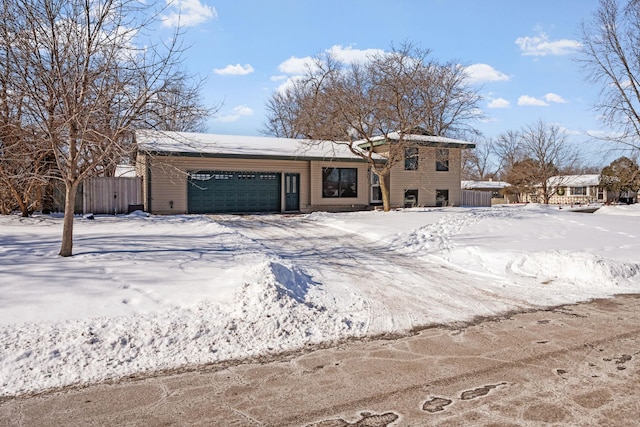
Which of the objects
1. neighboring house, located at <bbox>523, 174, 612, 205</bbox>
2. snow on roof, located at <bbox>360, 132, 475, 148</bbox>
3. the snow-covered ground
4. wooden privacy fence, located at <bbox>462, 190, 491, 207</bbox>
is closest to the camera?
the snow-covered ground

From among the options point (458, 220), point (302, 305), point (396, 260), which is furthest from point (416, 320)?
point (458, 220)

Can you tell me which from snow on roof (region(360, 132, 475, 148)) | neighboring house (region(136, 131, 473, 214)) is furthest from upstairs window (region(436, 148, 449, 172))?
snow on roof (region(360, 132, 475, 148))

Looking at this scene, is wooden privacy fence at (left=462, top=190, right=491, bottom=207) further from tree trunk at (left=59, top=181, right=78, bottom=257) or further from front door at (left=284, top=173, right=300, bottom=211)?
tree trunk at (left=59, top=181, right=78, bottom=257)

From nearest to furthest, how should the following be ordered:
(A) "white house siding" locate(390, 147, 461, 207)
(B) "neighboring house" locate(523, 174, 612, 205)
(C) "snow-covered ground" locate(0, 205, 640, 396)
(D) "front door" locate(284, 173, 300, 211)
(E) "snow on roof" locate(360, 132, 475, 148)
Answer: (C) "snow-covered ground" locate(0, 205, 640, 396) < (D) "front door" locate(284, 173, 300, 211) < (E) "snow on roof" locate(360, 132, 475, 148) < (A) "white house siding" locate(390, 147, 461, 207) < (B) "neighboring house" locate(523, 174, 612, 205)

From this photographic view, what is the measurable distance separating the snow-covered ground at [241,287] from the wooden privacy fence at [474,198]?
15279mm

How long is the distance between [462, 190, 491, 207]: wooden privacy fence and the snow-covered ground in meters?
15.3

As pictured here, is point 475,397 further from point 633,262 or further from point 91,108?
point 633,262

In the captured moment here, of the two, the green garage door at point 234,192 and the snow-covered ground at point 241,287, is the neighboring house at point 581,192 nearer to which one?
the green garage door at point 234,192

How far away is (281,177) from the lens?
1986 cm

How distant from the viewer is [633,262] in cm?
884

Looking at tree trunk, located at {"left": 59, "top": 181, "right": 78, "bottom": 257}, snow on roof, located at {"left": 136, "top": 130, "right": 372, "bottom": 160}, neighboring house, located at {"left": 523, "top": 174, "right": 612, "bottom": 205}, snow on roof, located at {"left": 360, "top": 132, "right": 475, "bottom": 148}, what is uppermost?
snow on roof, located at {"left": 360, "top": 132, "right": 475, "bottom": 148}

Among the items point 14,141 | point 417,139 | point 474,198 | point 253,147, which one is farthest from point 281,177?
point 474,198

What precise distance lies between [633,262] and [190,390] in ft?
29.9

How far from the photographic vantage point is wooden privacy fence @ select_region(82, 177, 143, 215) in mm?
16688
